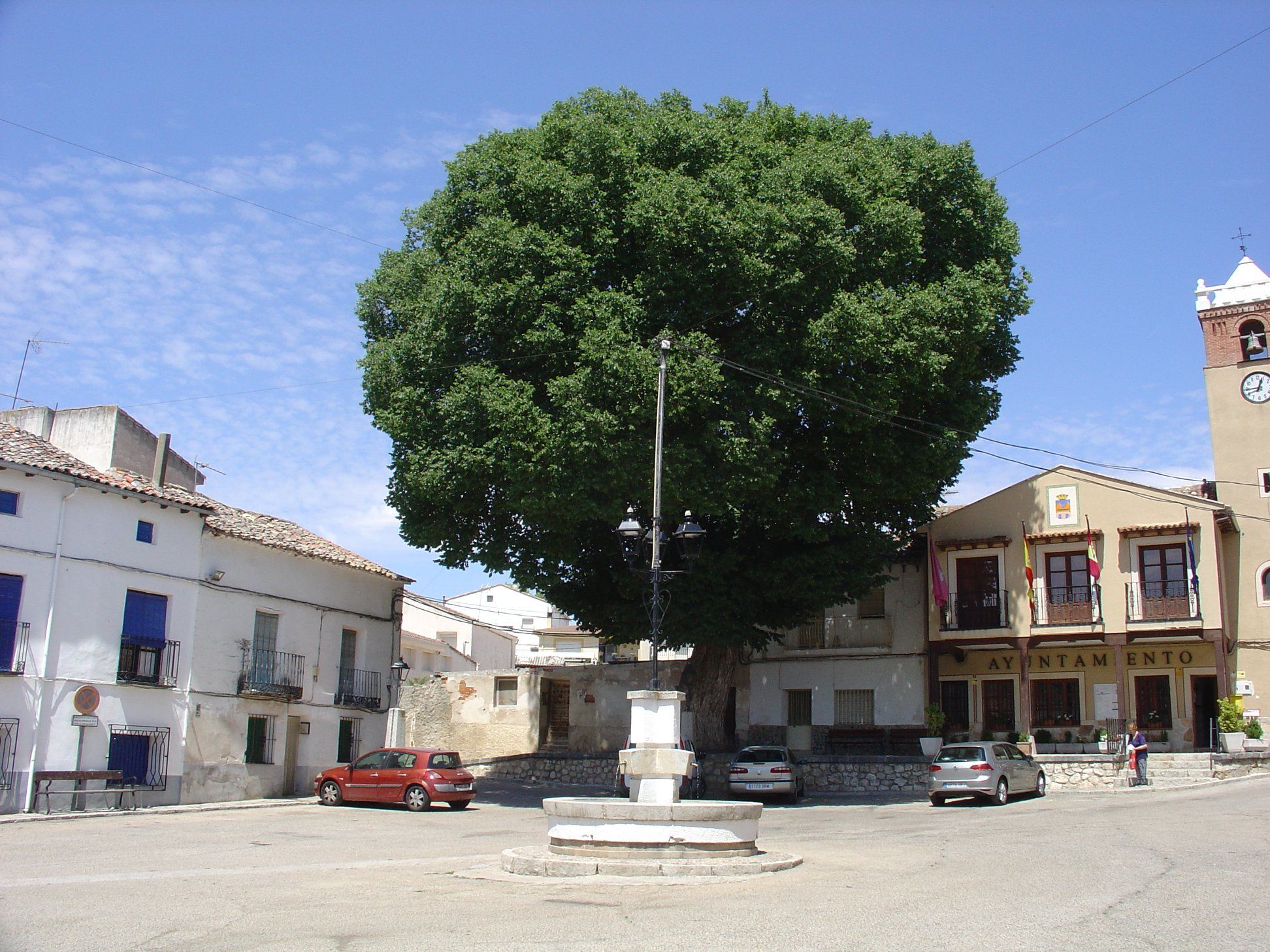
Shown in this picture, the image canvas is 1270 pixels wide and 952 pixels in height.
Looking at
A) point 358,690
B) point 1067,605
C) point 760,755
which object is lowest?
point 760,755

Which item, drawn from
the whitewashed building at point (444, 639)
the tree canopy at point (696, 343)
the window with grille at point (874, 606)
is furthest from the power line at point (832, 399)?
the whitewashed building at point (444, 639)

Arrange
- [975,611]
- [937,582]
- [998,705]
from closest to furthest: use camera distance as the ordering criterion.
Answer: [937,582]
[975,611]
[998,705]

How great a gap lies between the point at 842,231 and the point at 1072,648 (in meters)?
16.8

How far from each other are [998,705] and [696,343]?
59.8 feet

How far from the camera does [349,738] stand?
3178cm

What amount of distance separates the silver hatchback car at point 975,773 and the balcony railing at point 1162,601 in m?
9.03

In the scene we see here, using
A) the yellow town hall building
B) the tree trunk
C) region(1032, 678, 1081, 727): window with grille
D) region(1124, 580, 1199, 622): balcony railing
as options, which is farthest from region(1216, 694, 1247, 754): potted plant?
the tree trunk

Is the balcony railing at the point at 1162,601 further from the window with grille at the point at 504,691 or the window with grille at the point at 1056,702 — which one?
the window with grille at the point at 504,691

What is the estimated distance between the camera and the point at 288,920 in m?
9.47

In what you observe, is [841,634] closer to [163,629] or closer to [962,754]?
[962,754]

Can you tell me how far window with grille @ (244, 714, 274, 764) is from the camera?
92.5 ft

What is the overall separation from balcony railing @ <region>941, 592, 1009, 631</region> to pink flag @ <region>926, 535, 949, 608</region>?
43 centimetres

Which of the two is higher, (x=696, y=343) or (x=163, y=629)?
(x=696, y=343)

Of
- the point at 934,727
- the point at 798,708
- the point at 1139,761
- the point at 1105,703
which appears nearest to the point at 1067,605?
the point at 1105,703
